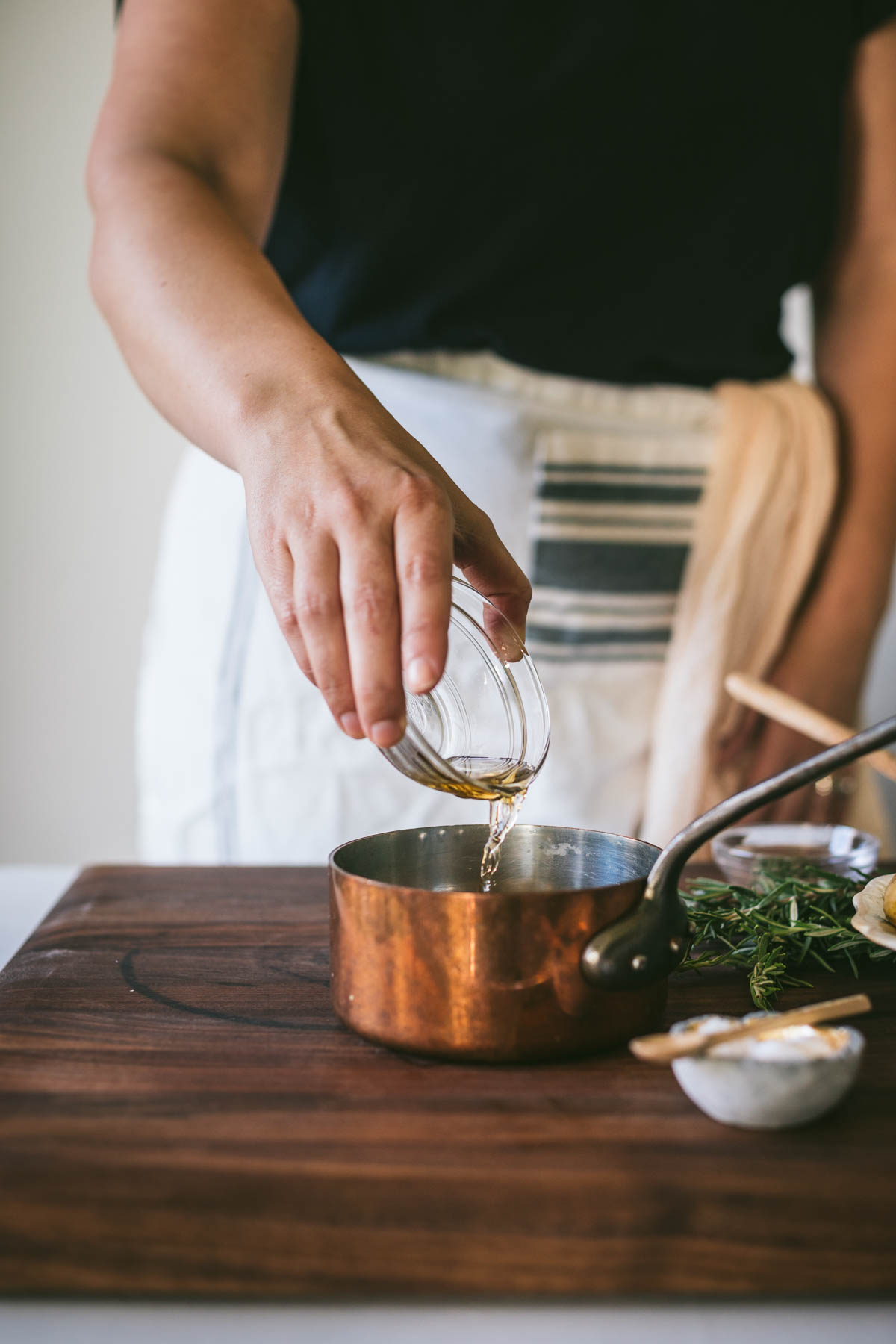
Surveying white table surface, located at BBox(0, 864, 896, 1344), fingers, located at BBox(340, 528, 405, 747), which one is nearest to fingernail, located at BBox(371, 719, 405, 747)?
fingers, located at BBox(340, 528, 405, 747)

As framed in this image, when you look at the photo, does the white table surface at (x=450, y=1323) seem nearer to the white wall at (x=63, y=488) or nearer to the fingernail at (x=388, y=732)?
the fingernail at (x=388, y=732)

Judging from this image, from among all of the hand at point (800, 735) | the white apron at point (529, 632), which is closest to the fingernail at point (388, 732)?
the white apron at point (529, 632)

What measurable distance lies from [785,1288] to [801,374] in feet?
5.58

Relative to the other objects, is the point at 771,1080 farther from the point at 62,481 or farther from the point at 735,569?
the point at 62,481

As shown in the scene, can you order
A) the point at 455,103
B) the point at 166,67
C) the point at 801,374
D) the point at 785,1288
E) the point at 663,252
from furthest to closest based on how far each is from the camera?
the point at 801,374
the point at 663,252
the point at 455,103
the point at 166,67
the point at 785,1288

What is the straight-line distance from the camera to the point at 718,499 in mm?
1126

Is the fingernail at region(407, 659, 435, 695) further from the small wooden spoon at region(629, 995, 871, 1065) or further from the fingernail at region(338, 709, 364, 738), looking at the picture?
the small wooden spoon at region(629, 995, 871, 1065)

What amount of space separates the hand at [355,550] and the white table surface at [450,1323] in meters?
0.23

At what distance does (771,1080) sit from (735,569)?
2.41 ft

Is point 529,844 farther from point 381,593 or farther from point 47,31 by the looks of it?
point 47,31

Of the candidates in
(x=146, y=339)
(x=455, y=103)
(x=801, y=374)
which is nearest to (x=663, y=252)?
(x=455, y=103)

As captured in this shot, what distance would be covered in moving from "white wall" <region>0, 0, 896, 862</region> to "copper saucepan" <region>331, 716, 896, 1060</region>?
1.32 metres

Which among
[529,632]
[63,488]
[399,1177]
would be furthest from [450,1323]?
[63,488]

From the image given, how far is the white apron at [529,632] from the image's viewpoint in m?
1.08
